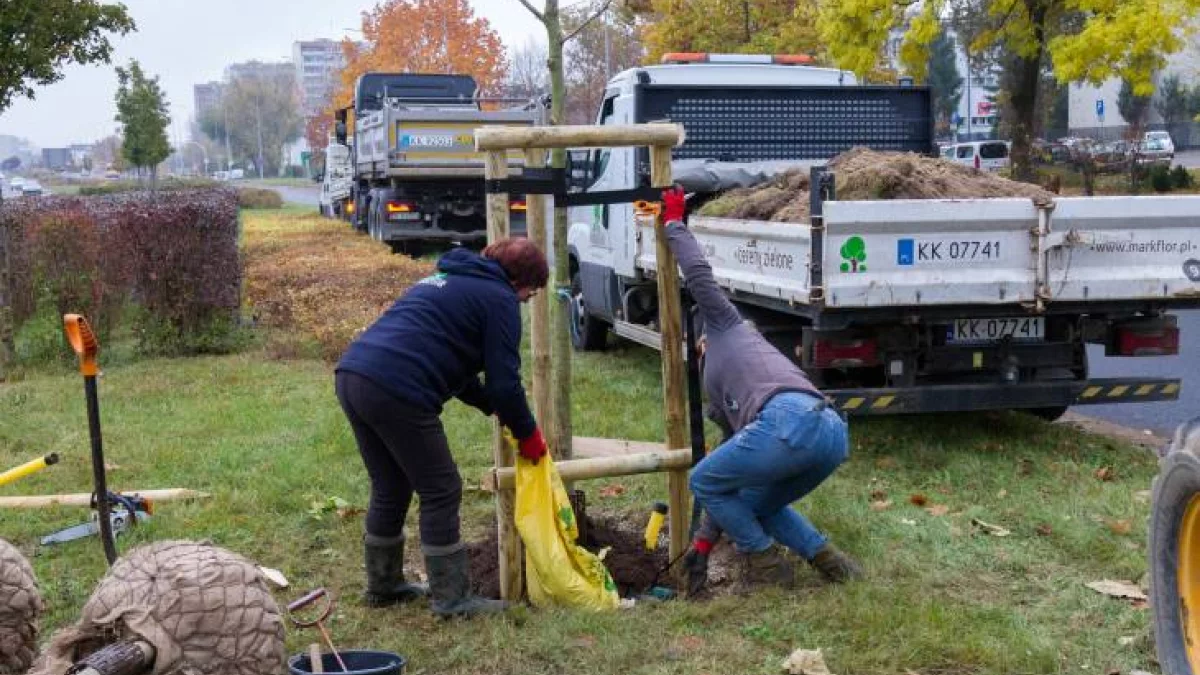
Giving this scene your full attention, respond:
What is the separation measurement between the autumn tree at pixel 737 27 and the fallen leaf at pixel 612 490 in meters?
19.1

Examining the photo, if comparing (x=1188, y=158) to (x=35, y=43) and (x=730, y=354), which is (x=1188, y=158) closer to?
(x=35, y=43)

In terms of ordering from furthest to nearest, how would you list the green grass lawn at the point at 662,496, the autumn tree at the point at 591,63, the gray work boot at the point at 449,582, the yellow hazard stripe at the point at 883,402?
the autumn tree at the point at 591,63 < the yellow hazard stripe at the point at 883,402 < the gray work boot at the point at 449,582 < the green grass lawn at the point at 662,496

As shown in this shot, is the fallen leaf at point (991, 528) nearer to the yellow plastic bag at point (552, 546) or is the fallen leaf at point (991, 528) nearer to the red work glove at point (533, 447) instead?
the yellow plastic bag at point (552, 546)

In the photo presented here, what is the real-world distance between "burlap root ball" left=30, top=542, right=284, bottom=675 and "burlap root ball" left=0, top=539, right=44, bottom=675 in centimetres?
41

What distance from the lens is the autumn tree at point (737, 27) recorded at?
2542 centimetres

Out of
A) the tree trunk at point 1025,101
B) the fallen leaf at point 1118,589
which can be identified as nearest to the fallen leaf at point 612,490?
the fallen leaf at point 1118,589

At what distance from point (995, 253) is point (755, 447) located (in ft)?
10.0

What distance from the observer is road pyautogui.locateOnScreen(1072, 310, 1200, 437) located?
9.64 metres

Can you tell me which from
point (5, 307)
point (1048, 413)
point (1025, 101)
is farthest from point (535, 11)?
point (1025, 101)

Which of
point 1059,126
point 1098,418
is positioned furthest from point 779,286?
point 1059,126

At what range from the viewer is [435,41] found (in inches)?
1679

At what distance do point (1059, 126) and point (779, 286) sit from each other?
6449 centimetres

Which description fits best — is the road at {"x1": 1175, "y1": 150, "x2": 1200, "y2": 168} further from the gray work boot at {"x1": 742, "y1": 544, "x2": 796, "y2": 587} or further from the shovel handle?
the shovel handle

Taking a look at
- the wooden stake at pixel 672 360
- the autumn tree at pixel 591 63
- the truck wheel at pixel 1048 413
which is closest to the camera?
the wooden stake at pixel 672 360
